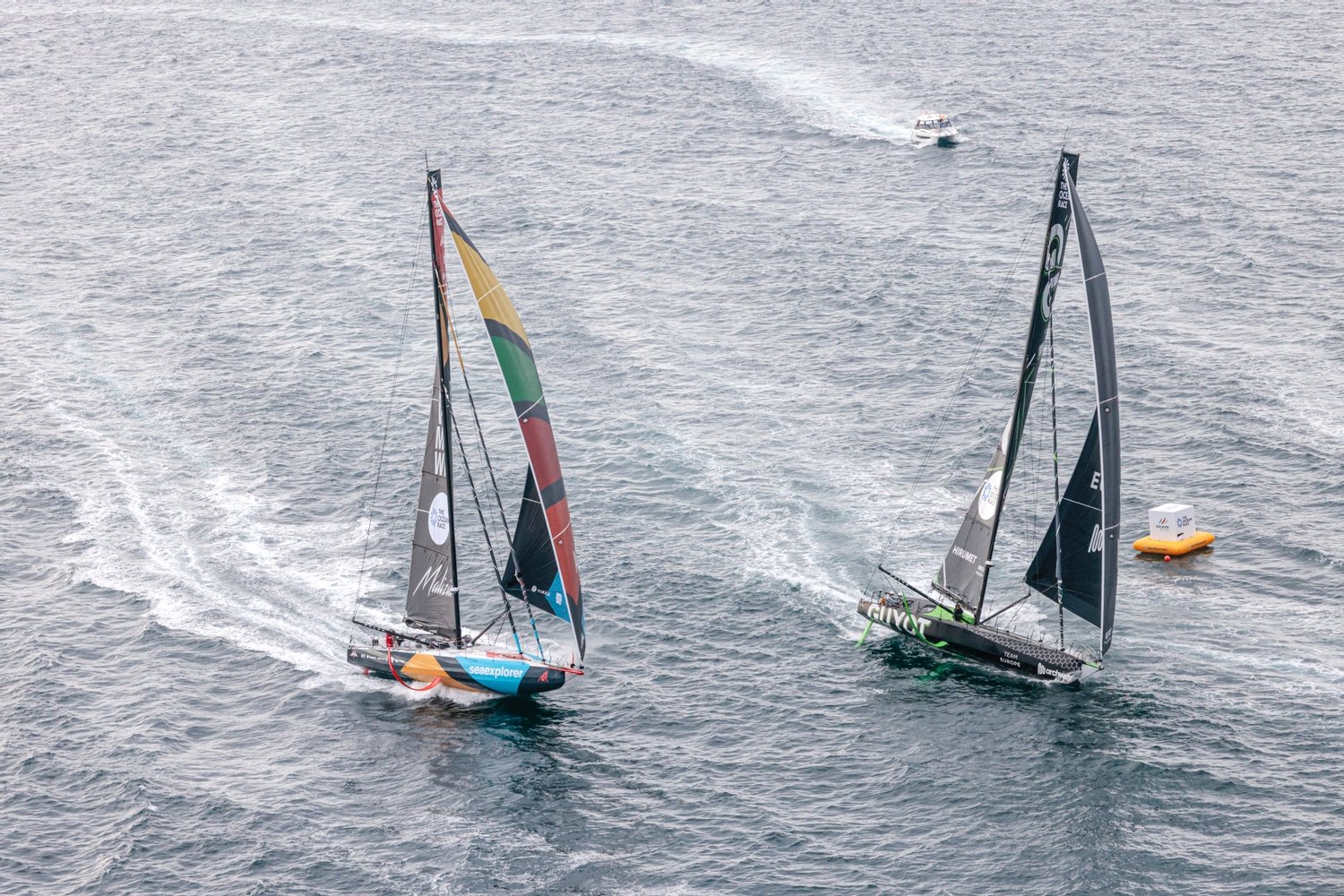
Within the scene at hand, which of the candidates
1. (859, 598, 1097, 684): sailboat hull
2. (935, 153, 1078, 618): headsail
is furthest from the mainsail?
(859, 598, 1097, 684): sailboat hull

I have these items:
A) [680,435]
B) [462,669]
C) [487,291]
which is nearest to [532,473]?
[487,291]

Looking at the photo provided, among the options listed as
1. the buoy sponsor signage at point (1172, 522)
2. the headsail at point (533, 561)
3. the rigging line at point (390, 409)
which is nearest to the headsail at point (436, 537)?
the headsail at point (533, 561)

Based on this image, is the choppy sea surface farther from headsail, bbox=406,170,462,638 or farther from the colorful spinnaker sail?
the colorful spinnaker sail

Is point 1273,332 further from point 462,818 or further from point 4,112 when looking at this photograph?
point 4,112

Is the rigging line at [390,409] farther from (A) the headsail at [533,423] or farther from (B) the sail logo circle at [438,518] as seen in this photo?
(A) the headsail at [533,423]

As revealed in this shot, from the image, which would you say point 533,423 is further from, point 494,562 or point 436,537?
point 436,537

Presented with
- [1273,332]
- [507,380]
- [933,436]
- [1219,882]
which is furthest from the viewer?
[1273,332]

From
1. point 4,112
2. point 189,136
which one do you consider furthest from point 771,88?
point 4,112
